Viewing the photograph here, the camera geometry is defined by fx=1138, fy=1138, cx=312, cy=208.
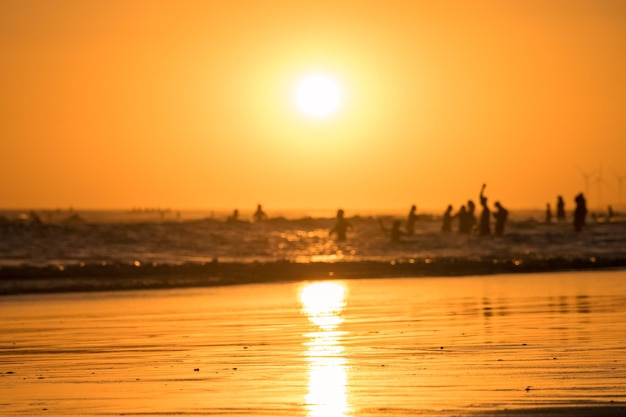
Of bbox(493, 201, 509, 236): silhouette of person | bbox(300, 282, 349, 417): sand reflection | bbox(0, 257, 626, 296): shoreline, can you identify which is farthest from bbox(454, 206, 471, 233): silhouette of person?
bbox(300, 282, 349, 417): sand reflection

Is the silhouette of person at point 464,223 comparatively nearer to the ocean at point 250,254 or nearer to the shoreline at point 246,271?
the ocean at point 250,254

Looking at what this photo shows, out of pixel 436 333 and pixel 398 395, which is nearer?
pixel 398 395

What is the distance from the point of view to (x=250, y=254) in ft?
146

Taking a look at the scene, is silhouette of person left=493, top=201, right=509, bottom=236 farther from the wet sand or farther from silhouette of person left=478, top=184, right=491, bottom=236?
the wet sand

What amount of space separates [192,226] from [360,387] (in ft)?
174

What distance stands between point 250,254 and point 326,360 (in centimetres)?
3235

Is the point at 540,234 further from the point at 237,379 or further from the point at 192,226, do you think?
the point at 237,379

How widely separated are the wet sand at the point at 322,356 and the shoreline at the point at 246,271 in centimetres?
575

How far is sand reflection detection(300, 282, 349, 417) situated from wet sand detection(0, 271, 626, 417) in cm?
3

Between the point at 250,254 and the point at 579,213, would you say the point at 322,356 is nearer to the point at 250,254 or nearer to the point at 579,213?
the point at 250,254

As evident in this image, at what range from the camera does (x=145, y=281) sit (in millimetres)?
28703

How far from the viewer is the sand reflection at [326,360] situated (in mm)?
9512

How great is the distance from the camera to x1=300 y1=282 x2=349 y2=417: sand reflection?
31.2ft

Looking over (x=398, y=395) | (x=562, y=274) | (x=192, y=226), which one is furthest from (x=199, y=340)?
(x=192, y=226)
